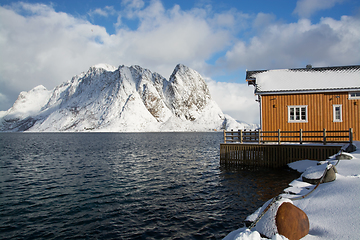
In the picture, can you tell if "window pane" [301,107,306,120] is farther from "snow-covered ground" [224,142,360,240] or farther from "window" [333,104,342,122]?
"snow-covered ground" [224,142,360,240]

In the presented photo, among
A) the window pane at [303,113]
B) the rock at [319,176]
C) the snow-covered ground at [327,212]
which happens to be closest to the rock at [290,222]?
the snow-covered ground at [327,212]

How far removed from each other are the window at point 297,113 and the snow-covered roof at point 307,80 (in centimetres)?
175

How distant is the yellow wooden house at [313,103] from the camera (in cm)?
2267

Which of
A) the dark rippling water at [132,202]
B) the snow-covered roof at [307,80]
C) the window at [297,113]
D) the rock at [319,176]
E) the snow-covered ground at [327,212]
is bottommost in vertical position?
the dark rippling water at [132,202]

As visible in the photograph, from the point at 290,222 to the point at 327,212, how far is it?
184 cm

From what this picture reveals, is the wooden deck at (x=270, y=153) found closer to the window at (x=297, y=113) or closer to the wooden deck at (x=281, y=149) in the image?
the wooden deck at (x=281, y=149)

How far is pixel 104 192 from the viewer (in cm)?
1526

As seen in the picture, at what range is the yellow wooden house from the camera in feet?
74.4

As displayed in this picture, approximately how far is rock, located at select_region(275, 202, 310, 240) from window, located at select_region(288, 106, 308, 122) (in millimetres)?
19816

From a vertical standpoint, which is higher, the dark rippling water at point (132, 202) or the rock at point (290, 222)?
the rock at point (290, 222)

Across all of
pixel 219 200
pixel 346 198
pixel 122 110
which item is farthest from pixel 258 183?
pixel 122 110

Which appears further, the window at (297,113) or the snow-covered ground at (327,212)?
the window at (297,113)

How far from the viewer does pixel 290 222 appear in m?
5.48

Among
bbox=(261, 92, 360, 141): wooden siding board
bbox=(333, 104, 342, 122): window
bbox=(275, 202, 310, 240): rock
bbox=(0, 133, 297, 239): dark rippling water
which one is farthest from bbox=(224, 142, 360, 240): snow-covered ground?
bbox=(333, 104, 342, 122): window
